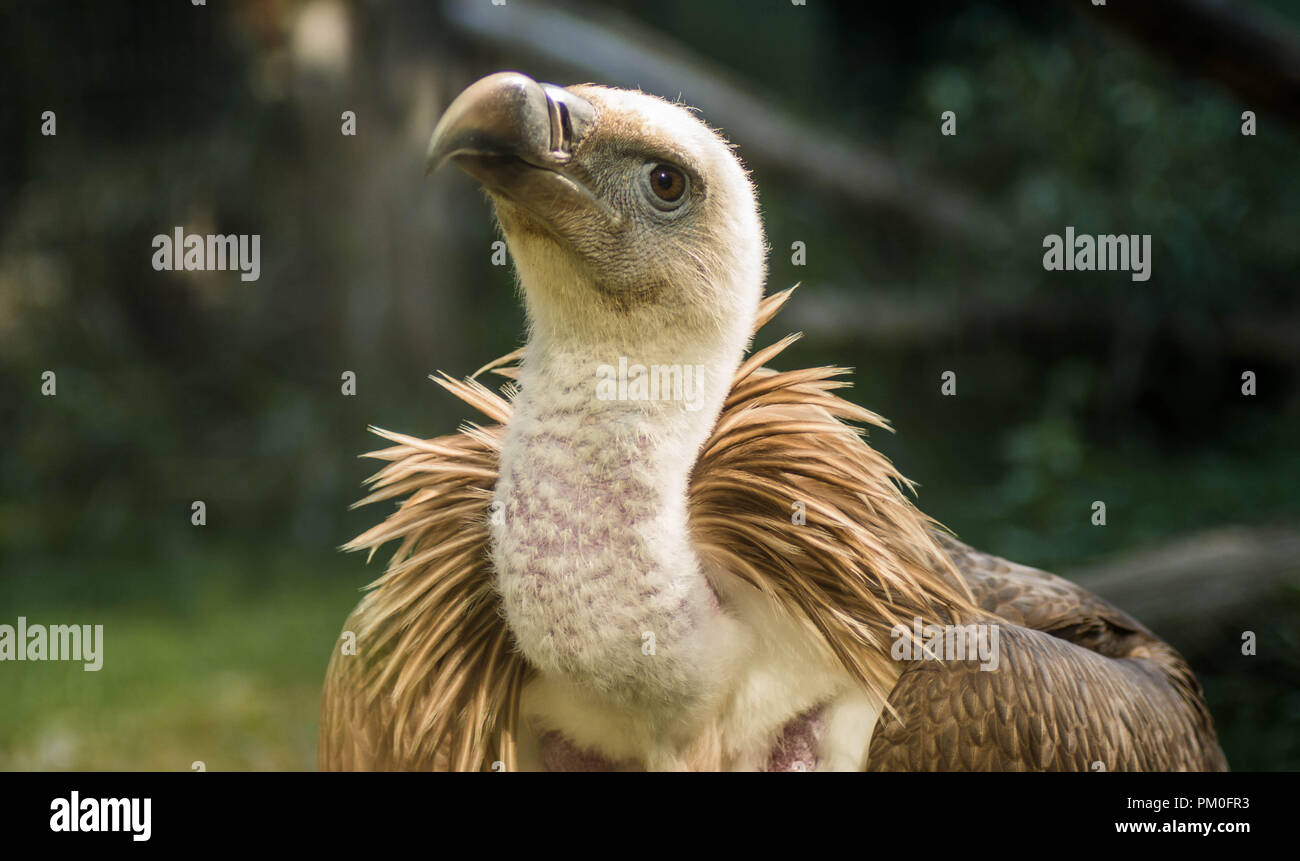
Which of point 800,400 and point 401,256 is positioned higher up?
point 401,256

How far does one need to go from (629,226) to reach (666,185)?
89 mm

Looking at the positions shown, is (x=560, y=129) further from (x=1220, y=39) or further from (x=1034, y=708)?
(x=1220, y=39)

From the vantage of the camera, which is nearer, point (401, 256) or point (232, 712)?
point (232, 712)

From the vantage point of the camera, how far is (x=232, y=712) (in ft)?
13.0

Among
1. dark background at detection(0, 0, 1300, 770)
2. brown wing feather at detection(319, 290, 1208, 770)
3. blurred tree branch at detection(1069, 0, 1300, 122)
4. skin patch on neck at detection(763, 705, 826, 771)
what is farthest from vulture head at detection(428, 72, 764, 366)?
dark background at detection(0, 0, 1300, 770)

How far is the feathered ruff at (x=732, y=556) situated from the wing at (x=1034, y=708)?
0.09 meters

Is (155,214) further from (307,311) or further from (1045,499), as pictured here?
(1045,499)

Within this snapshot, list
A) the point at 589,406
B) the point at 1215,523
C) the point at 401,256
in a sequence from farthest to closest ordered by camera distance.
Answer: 1. the point at 401,256
2. the point at 1215,523
3. the point at 589,406

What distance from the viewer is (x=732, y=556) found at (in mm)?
1830

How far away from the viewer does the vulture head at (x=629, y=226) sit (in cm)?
163

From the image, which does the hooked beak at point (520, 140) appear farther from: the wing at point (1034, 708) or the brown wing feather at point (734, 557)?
the wing at point (1034, 708)

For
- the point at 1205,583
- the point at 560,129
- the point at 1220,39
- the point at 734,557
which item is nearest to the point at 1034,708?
the point at 734,557

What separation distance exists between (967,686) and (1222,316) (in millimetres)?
4178
